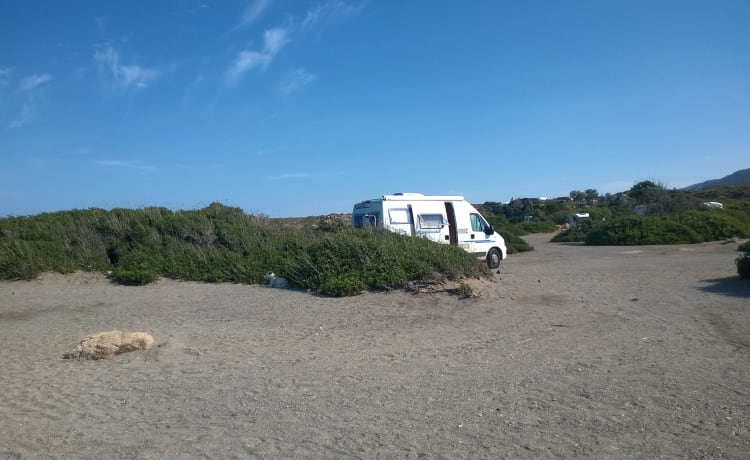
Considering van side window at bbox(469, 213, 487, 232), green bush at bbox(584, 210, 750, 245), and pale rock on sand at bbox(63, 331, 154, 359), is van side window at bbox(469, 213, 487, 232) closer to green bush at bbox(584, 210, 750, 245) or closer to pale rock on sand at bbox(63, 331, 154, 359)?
pale rock on sand at bbox(63, 331, 154, 359)

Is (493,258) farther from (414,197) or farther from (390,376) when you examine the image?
(390,376)

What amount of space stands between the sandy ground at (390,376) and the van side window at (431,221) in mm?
4866

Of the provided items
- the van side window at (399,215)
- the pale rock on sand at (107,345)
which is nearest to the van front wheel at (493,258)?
the van side window at (399,215)

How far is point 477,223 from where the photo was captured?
20.0 meters

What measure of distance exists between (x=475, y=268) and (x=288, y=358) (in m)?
6.83

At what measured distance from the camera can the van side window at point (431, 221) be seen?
19.0 meters

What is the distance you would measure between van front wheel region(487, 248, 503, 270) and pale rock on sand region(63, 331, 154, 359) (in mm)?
12965

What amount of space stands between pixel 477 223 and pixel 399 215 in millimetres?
2887

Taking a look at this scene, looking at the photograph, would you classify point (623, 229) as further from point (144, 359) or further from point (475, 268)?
point (144, 359)

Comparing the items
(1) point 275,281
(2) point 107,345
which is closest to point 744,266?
(1) point 275,281

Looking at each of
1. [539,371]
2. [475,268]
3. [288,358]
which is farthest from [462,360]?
[475,268]

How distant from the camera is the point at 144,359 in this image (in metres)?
9.05

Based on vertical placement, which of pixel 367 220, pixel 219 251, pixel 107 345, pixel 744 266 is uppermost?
pixel 367 220

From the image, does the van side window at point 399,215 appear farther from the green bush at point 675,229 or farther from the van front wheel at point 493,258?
the green bush at point 675,229
